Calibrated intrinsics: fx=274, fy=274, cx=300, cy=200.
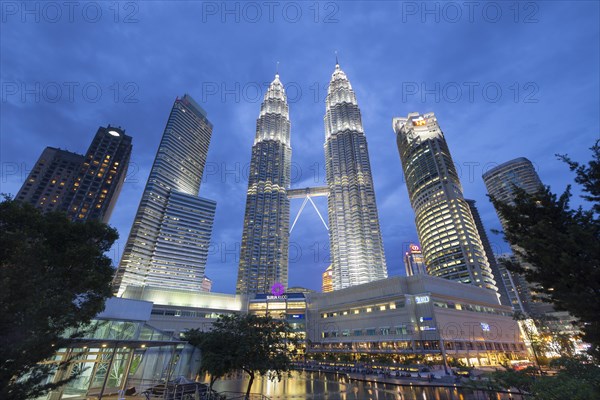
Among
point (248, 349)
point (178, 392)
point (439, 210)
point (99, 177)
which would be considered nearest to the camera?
point (178, 392)

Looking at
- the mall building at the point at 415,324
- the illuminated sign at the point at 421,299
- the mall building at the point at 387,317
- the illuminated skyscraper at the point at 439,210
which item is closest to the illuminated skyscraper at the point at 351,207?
the illuminated skyscraper at the point at 439,210

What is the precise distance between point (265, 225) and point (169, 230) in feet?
181

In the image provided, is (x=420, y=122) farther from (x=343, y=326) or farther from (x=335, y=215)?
(x=343, y=326)

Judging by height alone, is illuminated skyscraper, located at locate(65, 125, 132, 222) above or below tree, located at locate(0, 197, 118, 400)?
above

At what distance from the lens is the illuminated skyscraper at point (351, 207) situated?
150000 millimetres

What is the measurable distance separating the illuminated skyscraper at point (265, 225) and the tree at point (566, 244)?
153m

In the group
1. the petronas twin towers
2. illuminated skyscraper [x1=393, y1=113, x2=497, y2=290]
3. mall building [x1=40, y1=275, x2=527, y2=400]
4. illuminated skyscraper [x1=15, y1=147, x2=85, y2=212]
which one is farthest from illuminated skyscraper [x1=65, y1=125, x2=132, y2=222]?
illuminated skyscraper [x1=393, y1=113, x2=497, y2=290]

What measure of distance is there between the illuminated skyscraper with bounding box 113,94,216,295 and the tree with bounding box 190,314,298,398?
12880 centimetres

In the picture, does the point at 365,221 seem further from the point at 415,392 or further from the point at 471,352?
the point at 415,392

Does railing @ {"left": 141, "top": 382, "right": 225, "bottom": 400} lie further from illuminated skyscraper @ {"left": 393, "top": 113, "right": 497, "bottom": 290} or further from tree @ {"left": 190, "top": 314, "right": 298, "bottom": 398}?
illuminated skyscraper @ {"left": 393, "top": 113, "right": 497, "bottom": 290}

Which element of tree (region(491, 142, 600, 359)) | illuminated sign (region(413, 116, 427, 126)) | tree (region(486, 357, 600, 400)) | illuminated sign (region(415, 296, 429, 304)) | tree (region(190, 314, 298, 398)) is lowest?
tree (region(486, 357, 600, 400))

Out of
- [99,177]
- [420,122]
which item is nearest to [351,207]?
[420,122]

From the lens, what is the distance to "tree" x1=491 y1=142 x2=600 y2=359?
32.5ft

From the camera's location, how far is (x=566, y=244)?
10.2m
